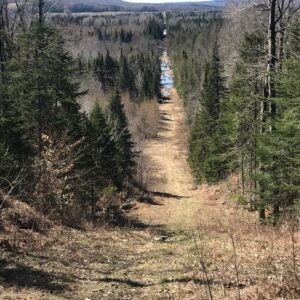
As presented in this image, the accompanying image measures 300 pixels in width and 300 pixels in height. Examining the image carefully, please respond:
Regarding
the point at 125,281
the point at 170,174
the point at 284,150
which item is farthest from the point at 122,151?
the point at 125,281

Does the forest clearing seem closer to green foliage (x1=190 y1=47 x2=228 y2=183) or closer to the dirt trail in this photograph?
green foliage (x1=190 y1=47 x2=228 y2=183)

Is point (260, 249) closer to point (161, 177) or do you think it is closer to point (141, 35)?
point (161, 177)

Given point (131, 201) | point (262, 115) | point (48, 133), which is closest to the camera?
point (262, 115)

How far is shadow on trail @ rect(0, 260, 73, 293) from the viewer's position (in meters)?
8.05

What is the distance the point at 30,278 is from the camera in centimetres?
848

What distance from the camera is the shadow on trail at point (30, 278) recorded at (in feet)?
26.4

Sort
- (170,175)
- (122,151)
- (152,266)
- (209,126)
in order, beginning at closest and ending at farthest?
(152,266) < (122,151) < (209,126) < (170,175)

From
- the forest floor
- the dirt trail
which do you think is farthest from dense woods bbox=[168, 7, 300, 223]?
the dirt trail

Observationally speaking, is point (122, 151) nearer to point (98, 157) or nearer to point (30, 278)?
point (98, 157)

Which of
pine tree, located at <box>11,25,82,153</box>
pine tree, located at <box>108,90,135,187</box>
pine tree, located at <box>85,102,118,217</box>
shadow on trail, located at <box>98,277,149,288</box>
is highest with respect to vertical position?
pine tree, located at <box>11,25,82,153</box>

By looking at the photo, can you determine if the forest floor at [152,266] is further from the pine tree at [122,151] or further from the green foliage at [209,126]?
the green foliage at [209,126]

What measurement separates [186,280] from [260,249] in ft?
8.32

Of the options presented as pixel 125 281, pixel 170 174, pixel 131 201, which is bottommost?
pixel 170 174

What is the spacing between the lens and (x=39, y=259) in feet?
32.3
